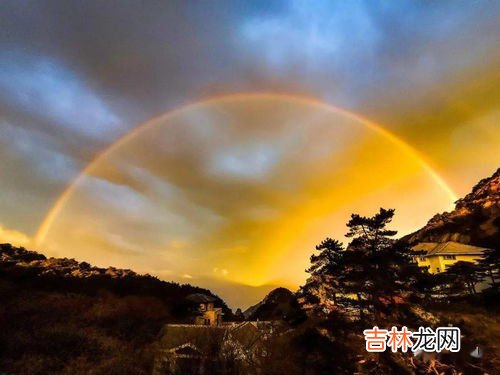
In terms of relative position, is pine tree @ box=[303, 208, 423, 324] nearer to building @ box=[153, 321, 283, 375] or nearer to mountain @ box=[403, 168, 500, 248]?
building @ box=[153, 321, 283, 375]

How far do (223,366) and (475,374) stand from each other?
13.3 meters

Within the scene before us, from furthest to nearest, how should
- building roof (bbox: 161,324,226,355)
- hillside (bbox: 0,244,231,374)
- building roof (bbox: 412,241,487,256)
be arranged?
building roof (bbox: 412,241,487,256)
hillside (bbox: 0,244,231,374)
building roof (bbox: 161,324,226,355)

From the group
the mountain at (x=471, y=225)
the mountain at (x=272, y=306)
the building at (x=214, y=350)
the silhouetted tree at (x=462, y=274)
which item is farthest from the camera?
the mountain at (x=471, y=225)

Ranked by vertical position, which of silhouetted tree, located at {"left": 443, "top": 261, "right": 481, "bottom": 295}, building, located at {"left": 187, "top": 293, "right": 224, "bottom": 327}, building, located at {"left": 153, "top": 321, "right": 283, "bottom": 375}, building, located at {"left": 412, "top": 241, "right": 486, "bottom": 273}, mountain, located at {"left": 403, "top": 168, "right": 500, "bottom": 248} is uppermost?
mountain, located at {"left": 403, "top": 168, "right": 500, "bottom": 248}

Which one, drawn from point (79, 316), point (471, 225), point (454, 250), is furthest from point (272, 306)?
point (471, 225)

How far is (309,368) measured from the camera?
19.1 meters

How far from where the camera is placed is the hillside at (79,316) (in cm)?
2170

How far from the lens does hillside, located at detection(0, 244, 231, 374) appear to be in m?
21.7

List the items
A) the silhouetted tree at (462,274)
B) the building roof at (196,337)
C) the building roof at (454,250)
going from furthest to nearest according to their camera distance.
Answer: the building roof at (454,250) < the silhouetted tree at (462,274) < the building roof at (196,337)

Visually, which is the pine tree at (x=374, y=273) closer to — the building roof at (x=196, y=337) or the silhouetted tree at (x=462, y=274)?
the building roof at (x=196, y=337)

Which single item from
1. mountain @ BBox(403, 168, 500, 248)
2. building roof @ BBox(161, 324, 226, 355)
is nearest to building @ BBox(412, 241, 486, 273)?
mountain @ BBox(403, 168, 500, 248)

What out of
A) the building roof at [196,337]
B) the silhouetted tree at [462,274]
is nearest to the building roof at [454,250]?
the silhouetted tree at [462,274]

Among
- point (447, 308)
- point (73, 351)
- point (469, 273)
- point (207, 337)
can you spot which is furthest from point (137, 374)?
point (469, 273)

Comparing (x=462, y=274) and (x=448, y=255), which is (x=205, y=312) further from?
(x=448, y=255)
